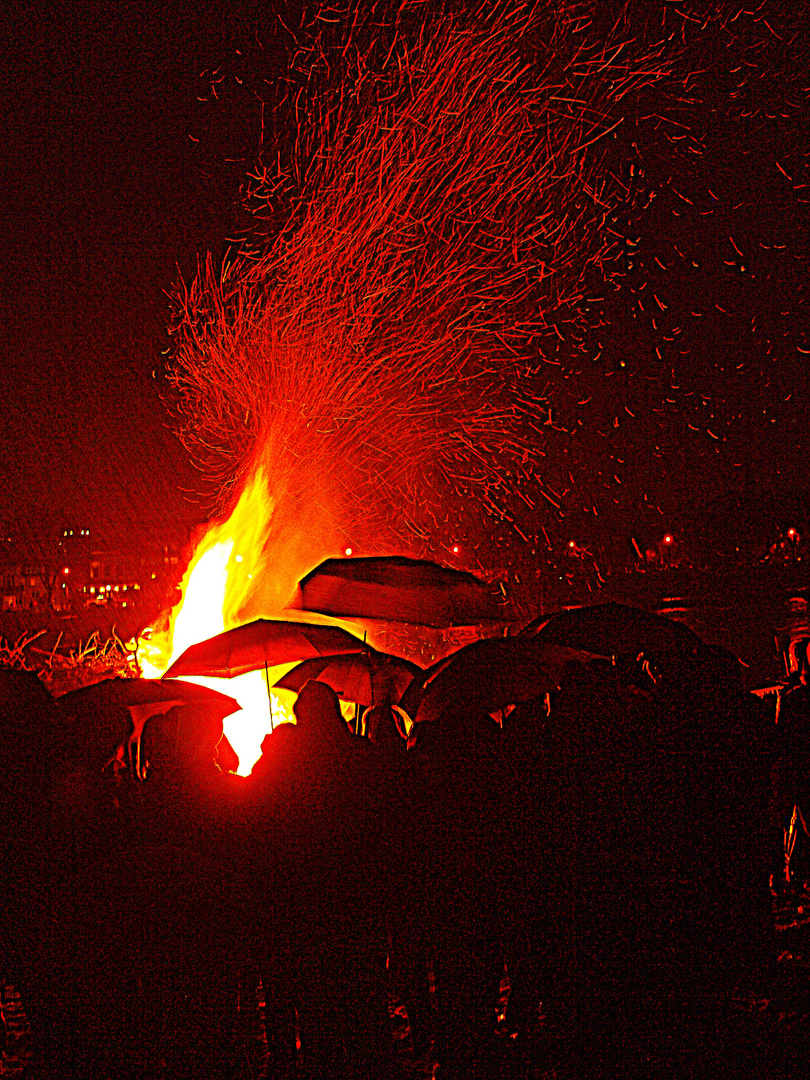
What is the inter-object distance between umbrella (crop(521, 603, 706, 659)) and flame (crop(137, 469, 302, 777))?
176 cm

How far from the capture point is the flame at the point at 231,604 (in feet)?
16.5

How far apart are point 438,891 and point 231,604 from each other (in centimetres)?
372

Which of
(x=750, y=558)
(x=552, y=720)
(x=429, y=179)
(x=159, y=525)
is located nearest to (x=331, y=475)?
(x=429, y=179)

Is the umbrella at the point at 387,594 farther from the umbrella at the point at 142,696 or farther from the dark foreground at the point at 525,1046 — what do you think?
the dark foreground at the point at 525,1046

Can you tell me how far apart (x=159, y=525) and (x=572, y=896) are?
52.1 ft

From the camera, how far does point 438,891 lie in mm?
2730

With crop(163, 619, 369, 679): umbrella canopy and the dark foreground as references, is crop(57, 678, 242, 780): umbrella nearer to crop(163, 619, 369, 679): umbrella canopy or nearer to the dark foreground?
crop(163, 619, 369, 679): umbrella canopy

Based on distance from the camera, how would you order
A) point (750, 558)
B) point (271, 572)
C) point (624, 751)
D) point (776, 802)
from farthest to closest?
point (750, 558) → point (271, 572) → point (776, 802) → point (624, 751)

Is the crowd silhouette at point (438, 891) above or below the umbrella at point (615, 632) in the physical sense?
below

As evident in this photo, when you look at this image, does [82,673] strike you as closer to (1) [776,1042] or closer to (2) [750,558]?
(1) [776,1042]

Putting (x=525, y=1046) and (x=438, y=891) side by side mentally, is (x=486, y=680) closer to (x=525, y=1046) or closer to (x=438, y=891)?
(x=438, y=891)

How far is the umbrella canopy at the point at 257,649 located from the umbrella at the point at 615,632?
88 centimetres

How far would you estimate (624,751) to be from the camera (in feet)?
8.89

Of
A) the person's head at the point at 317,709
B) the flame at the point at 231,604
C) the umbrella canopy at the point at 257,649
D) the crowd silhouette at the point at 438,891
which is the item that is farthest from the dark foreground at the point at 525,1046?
the flame at the point at 231,604
